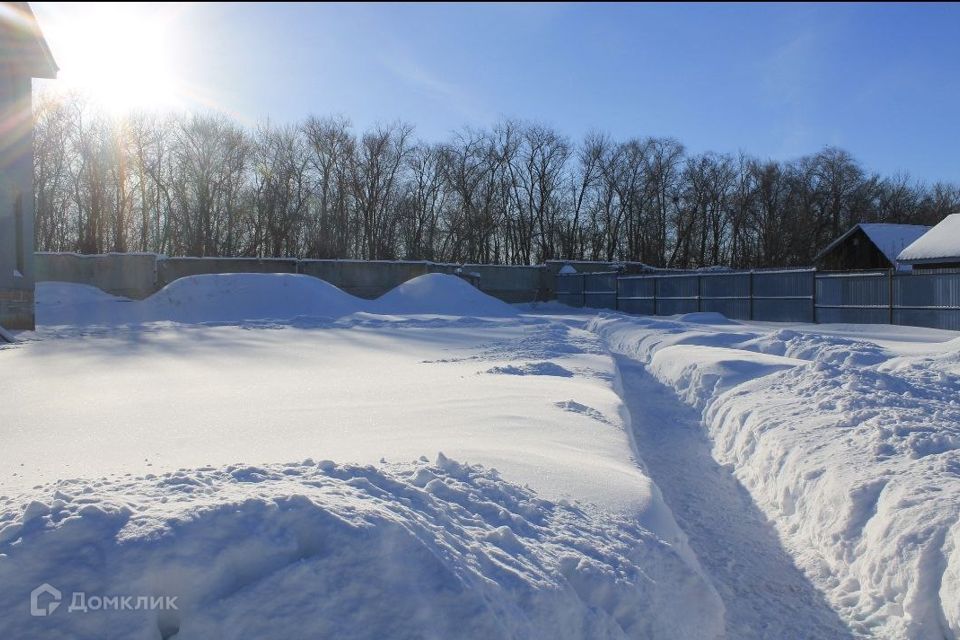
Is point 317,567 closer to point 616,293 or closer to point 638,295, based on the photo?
point 638,295

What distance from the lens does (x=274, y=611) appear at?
81.7 inches

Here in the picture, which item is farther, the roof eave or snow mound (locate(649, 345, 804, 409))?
the roof eave

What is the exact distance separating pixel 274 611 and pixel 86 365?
8.71m

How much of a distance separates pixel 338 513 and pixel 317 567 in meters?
0.27

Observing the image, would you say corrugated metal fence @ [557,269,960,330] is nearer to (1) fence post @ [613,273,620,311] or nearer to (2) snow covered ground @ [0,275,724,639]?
(1) fence post @ [613,273,620,311]

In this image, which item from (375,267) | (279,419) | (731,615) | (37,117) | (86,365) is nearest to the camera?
(731,615)

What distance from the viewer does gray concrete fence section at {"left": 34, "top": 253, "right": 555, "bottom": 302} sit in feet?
88.1

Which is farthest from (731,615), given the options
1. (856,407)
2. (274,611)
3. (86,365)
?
(86,365)

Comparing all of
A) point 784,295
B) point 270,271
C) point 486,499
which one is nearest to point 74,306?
point 270,271

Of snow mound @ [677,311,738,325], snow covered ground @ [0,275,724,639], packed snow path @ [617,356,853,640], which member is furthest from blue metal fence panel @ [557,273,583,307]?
packed snow path @ [617,356,853,640]

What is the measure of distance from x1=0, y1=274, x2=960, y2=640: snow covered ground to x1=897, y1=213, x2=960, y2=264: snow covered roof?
1755 cm

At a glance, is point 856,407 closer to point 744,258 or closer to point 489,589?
point 489,589

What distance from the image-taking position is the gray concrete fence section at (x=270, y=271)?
1057 inches

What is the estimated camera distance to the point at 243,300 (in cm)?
Answer: 2081
